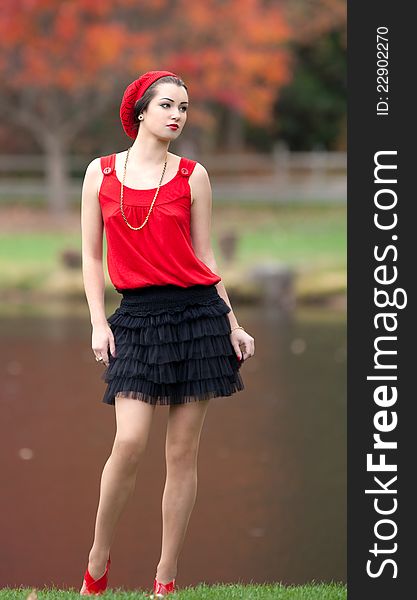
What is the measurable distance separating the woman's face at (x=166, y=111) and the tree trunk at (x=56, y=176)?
64.9 feet

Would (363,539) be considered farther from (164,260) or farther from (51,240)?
(51,240)

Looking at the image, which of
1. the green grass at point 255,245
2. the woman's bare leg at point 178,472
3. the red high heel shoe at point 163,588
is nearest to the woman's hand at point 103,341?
the woman's bare leg at point 178,472

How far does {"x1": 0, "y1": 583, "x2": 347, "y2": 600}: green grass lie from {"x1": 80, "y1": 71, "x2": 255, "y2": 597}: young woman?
178 mm

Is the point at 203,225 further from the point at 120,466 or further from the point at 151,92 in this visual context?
the point at 120,466

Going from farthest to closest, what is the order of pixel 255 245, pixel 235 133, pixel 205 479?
pixel 235 133
pixel 255 245
pixel 205 479

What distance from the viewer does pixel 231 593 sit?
412 centimetres

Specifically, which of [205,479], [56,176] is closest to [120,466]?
[205,479]

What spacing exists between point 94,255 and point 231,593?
116 cm

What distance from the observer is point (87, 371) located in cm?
1067

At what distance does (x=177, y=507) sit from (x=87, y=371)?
6835 mm

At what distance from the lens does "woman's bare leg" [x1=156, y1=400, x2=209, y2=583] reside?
3.79m

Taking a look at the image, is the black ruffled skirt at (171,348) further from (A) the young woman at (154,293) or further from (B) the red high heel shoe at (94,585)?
(B) the red high heel shoe at (94,585)

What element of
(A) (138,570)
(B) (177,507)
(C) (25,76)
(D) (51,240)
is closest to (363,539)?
(B) (177,507)

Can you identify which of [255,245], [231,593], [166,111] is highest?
[255,245]
